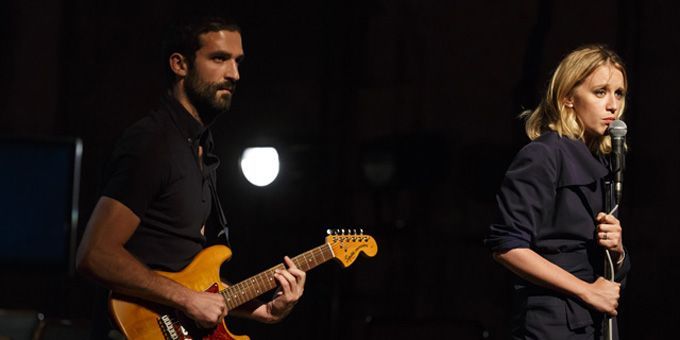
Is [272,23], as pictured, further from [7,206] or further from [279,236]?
[7,206]

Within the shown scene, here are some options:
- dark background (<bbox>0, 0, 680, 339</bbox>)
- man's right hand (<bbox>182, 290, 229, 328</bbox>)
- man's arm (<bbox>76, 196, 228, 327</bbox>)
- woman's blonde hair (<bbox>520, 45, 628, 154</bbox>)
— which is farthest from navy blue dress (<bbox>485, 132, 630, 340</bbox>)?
dark background (<bbox>0, 0, 680, 339</bbox>)

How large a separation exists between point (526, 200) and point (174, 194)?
1.21m

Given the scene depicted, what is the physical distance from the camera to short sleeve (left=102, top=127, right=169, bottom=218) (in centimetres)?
324

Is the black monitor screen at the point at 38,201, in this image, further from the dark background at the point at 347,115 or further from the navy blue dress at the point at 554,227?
the navy blue dress at the point at 554,227

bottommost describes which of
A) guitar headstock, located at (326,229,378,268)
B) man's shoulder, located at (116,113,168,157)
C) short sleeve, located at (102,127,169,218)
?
guitar headstock, located at (326,229,378,268)

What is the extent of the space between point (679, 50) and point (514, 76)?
0.84 m

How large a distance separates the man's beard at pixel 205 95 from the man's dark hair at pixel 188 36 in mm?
64

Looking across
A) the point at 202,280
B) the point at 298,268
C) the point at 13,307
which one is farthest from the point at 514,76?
the point at 13,307

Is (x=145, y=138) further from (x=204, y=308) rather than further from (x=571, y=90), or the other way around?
(x=571, y=90)

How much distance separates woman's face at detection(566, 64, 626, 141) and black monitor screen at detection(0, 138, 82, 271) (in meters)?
2.76

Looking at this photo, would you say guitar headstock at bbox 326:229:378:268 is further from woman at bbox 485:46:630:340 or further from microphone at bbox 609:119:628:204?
microphone at bbox 609:119:628:204

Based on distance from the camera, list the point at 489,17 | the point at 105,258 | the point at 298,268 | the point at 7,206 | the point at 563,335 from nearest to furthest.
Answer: the point at 563,335, the point at 105,258, the point at 298,268, the point at 7,206, the point at 489,17

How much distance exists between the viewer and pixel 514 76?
5.16 meters

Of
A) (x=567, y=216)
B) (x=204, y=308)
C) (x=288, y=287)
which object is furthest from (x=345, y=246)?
(x=567, y=216)
